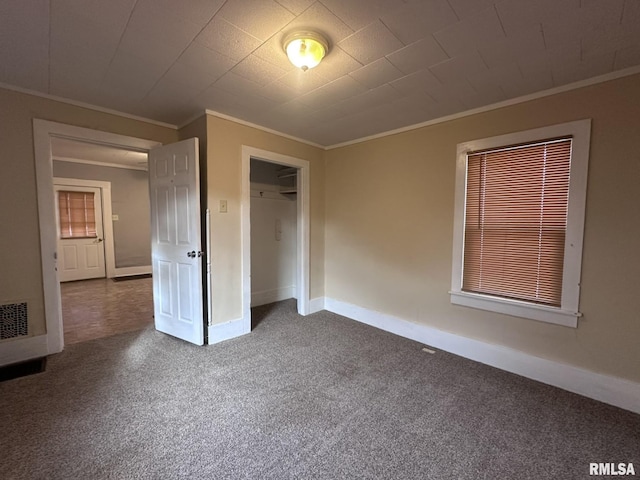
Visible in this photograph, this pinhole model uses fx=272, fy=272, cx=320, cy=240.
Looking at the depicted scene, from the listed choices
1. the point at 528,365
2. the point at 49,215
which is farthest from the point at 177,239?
the point at 528,365

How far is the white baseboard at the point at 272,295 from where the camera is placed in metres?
4.38

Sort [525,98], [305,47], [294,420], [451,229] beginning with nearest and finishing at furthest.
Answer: [305,47]
[294,420]
[525,98]
[451,229]

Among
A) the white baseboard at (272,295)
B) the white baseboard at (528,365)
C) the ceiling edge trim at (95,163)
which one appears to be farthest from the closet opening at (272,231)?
the ceiling edge trim at (95,163)

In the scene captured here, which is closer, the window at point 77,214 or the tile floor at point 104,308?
the tile floor at point 104,308

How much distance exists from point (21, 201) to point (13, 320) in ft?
3.65

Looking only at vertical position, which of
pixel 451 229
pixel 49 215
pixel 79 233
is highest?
pixel 49 215

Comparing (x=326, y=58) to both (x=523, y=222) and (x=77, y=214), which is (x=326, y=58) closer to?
(x=523, y=222)

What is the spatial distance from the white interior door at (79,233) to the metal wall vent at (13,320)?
13.2 ft

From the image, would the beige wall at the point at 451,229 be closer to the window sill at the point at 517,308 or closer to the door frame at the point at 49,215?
the window sill at the point at 517,308

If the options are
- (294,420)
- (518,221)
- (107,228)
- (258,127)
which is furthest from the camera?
(107,228)

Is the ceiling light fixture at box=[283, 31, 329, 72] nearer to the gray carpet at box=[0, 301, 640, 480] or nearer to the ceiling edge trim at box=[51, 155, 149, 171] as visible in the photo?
the gray carpet at box=[0, 301, 640, 480]

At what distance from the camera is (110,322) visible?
3609 millimetres

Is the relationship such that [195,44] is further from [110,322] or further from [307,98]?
[110,322]

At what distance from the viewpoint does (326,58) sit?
6.27 ft
